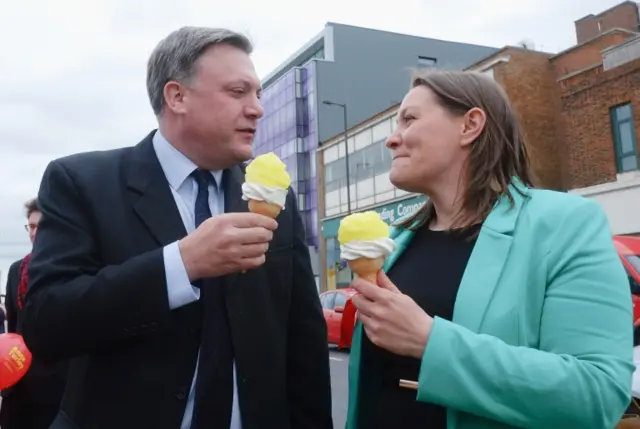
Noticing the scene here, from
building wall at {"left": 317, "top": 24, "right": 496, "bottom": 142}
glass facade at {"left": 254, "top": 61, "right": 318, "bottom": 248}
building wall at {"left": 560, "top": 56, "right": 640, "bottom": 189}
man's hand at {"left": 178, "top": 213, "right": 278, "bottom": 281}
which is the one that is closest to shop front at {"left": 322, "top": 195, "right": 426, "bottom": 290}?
glass facade at {"left": 254, "top": 61, "right": 318, "bottom": 248}

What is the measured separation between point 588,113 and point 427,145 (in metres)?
18.1

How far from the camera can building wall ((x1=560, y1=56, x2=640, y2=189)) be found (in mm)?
16680

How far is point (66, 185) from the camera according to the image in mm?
1877

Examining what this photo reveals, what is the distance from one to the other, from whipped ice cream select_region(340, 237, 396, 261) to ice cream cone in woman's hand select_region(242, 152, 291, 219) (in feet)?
0.86

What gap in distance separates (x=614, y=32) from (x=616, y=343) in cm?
2162

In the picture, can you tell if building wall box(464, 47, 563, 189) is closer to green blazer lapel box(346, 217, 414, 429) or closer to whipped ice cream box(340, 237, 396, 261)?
green blazer lapel box(346, 217, 414, 429)

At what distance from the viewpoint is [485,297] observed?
171 cm

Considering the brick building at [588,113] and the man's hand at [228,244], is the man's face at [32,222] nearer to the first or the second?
the man's hand at [228,244]

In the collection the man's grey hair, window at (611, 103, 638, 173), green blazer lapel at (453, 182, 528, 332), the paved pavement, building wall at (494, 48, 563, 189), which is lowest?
the paved pavement

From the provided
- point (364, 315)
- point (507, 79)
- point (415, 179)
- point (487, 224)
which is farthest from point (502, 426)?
point (507, 79)

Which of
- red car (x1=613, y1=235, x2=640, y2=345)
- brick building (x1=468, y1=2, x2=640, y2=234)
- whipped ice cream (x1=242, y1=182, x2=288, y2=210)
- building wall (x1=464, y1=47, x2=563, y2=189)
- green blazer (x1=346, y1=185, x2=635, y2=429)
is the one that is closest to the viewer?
green blazer (x1=346, y1=185, x2=635, y2=429)

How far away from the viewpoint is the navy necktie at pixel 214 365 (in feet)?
5.92

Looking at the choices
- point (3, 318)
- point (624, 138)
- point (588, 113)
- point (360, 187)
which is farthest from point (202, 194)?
point (360, 187)

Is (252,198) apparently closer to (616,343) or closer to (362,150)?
(616,343)
